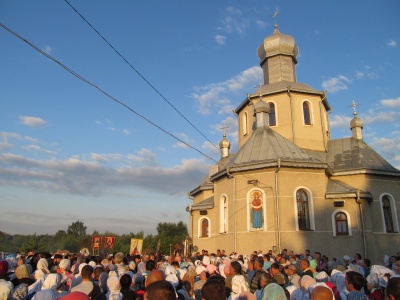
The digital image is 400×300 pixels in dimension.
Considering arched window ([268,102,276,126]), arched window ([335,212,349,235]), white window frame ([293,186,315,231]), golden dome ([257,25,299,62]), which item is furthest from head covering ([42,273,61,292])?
golden dome ([257,25,299,62])

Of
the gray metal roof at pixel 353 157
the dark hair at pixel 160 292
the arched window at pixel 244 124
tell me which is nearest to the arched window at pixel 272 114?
the arched window at pixel 244 124

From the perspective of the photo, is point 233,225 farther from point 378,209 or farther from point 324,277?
point 324,277

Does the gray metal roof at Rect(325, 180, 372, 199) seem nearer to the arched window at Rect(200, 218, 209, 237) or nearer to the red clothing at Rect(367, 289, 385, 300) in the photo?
the arched window at Rect(200, 218, 209, 237)

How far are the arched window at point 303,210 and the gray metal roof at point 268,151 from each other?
6.14ft

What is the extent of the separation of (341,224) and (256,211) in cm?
534

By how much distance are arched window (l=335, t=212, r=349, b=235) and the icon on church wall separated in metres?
4.84

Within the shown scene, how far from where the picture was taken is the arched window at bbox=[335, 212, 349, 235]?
751 inches

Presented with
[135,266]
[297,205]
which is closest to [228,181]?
[297,205]

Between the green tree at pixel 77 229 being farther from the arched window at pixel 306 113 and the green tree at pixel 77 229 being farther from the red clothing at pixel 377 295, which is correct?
the red clothing at pixel 377 295

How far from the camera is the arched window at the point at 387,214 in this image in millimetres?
20766

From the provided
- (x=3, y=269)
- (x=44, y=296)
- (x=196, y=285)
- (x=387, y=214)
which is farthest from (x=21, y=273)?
(x=387, y=214)

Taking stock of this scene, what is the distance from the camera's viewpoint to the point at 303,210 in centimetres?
1830

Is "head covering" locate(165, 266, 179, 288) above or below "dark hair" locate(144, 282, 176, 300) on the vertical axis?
below

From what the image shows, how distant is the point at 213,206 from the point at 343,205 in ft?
26.3
